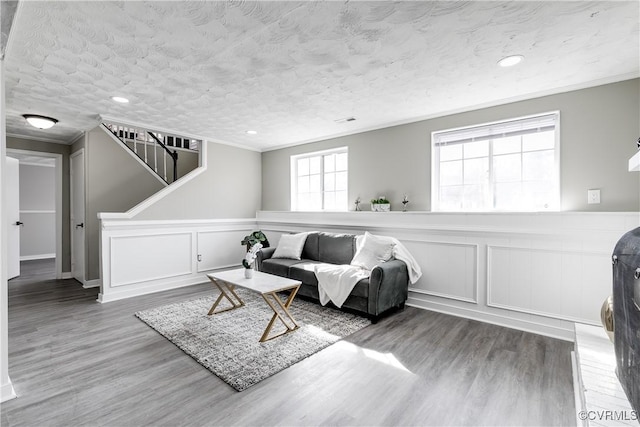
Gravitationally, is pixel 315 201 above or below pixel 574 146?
below

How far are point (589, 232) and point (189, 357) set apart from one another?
361 centimetres

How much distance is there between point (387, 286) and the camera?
3.28m

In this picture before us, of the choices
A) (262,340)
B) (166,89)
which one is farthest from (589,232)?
(166,89)

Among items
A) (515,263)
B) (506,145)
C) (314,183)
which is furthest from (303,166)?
(515,263)

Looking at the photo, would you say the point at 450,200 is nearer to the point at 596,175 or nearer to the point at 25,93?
the point at 596,175

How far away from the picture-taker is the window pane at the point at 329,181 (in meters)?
5.06

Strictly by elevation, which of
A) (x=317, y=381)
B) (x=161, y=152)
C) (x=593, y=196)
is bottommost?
(x=317, y=381)

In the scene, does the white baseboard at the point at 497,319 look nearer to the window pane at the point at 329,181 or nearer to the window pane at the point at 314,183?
the window pane at the point at 329,181

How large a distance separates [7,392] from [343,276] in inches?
107

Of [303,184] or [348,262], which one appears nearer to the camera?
[348,262]

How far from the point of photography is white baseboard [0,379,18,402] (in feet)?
6.32

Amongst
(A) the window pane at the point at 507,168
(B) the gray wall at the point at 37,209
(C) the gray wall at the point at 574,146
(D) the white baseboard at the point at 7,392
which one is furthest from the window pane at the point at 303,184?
(B) the gray wall at the point at 37,209

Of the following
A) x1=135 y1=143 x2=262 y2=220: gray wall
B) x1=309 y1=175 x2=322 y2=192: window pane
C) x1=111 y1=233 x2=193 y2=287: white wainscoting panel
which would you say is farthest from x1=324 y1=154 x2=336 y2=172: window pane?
x1=111 y1=233 x2=193 y2=287: white wainscoting panel

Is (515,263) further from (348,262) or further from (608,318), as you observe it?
(348,262)
